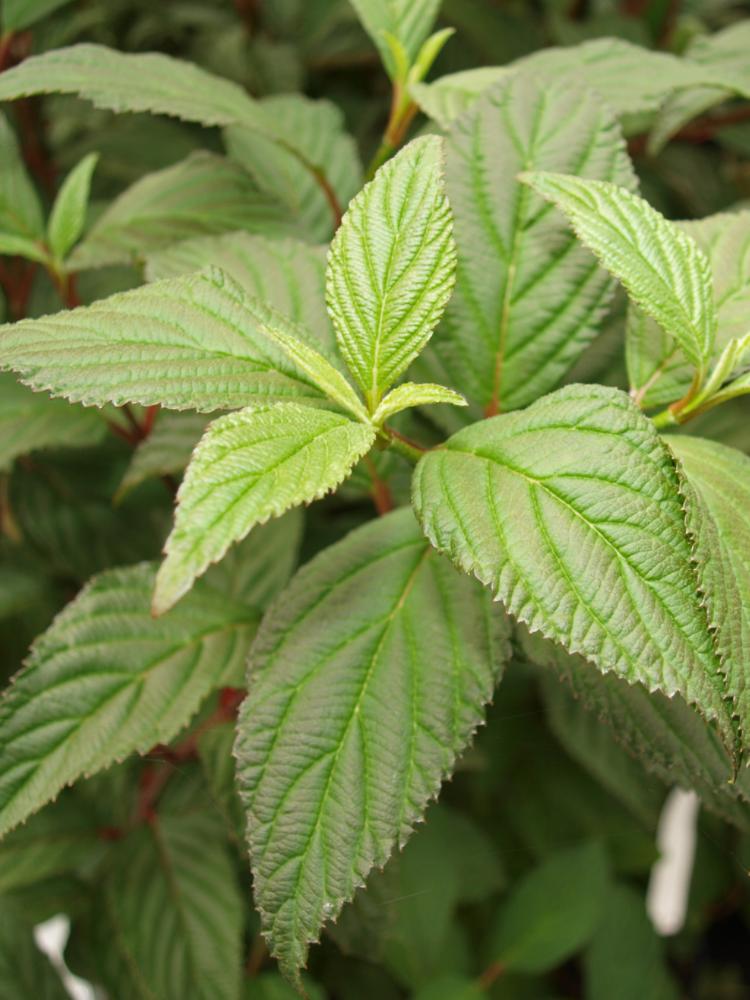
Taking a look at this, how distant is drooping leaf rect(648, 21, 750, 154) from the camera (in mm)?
679

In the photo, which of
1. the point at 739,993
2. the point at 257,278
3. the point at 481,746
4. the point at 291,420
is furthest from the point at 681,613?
the point at 739,993

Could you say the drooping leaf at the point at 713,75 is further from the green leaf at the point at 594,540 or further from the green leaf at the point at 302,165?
the green leaf at the point at 594,540

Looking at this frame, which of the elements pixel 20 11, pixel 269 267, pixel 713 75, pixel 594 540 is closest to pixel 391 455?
pixel 269 267

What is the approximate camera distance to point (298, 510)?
27.9 inches

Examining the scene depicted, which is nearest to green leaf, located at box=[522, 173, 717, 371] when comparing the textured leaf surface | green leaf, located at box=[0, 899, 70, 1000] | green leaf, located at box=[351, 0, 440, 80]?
the textured leaf surface

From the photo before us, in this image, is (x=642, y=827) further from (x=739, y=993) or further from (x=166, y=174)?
(x=166, y=174)

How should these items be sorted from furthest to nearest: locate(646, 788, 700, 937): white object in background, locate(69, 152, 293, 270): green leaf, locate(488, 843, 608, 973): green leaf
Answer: locate(646, 788, 700, 937): white object in background
locate(488, 843, 608, 973): green leaf
locate(69, 152, 293, 270): green leaf

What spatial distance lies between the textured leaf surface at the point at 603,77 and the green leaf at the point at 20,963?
66cm

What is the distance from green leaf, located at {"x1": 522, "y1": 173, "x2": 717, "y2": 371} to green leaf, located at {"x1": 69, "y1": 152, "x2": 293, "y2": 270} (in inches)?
10.3

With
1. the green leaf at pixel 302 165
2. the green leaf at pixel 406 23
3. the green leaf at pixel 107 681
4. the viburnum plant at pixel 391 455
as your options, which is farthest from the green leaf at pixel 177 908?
the green leaf at pixel 406 23

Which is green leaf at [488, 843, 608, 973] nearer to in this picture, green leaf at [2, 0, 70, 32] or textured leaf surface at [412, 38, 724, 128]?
textured leaf surface at [412, 38, 724, 128]

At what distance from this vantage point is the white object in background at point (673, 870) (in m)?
1.19

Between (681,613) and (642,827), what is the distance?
0.74 metres

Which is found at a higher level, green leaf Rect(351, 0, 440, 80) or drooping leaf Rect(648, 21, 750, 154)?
green leaf Rect(351, 0, 440, 80)
